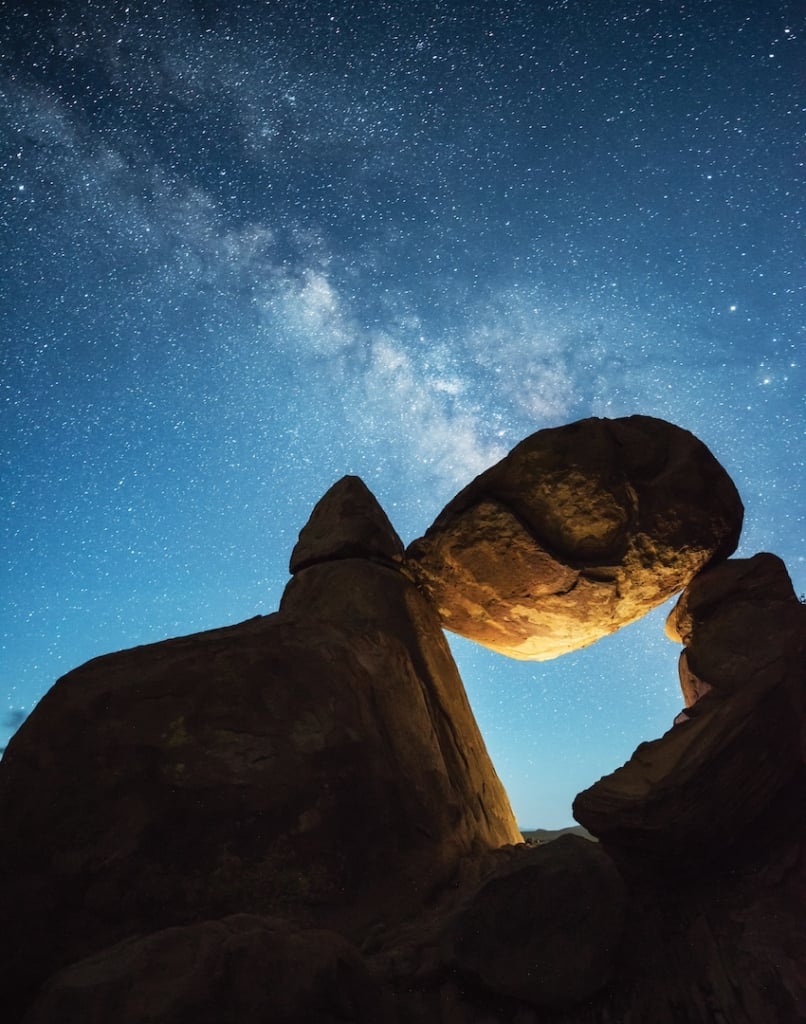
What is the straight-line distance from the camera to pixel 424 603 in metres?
8.57

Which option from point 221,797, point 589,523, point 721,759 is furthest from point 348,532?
point 721,759

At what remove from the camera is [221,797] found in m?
4.75

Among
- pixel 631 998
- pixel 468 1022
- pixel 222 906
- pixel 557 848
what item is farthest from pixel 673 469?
pixel 222 906

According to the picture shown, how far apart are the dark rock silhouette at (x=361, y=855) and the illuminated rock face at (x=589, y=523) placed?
0.95 meters

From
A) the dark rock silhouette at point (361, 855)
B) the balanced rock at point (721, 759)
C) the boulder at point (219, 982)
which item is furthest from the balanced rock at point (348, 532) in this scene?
the boulder at point (219, 982)

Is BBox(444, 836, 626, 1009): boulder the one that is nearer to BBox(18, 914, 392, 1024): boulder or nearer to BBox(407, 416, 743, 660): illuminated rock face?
BBox(18, 914, 392, 1024): boulder

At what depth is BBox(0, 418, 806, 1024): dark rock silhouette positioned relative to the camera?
3531mm

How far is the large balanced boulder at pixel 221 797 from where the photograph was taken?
439cm

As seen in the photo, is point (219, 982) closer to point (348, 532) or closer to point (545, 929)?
point (545, 929)

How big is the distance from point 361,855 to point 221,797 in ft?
3.86

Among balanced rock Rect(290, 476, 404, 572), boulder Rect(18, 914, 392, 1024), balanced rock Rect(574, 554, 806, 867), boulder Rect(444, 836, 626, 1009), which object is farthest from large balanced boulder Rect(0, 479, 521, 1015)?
balanced rock Rect(290, 476, 404, 572)

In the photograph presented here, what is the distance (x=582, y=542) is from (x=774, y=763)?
3226 mm

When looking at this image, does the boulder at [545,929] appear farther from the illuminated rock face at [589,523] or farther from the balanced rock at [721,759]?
Result: the illuminated rock face at [589,523]

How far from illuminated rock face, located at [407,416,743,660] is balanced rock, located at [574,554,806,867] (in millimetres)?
1589
